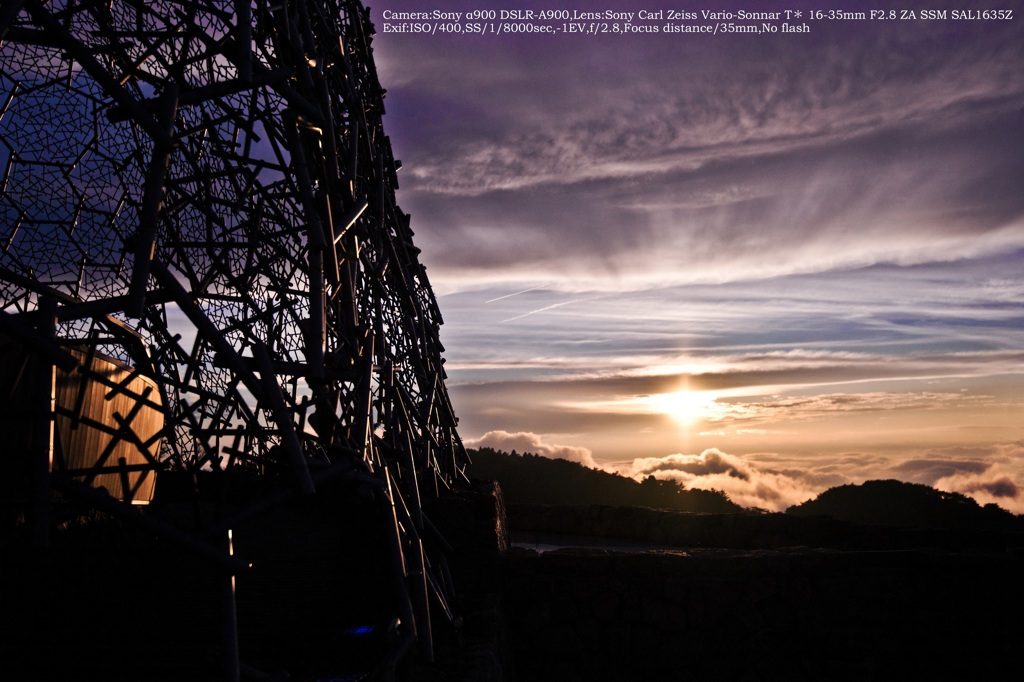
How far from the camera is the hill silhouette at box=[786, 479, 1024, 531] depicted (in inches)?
564

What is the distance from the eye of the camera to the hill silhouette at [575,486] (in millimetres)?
17766

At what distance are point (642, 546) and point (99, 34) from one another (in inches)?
369

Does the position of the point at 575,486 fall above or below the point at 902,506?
above

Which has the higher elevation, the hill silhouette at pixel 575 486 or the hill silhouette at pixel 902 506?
the hill silhouette at pixel 575 486

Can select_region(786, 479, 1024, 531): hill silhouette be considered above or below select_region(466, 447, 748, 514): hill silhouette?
below

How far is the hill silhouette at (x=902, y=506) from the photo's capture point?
1432 cm

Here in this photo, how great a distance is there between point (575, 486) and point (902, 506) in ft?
26.9

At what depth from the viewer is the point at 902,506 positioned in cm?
1686

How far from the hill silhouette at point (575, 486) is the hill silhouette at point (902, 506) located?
234cm

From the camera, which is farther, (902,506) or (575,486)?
(575,486)

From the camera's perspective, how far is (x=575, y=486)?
20.5 meters

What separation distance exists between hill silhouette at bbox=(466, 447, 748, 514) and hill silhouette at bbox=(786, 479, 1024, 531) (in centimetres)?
234

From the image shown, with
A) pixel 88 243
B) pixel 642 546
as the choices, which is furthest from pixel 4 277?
pixel 642 546

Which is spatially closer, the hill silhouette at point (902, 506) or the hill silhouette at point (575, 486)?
the hill silhouette at point (902, 506)
